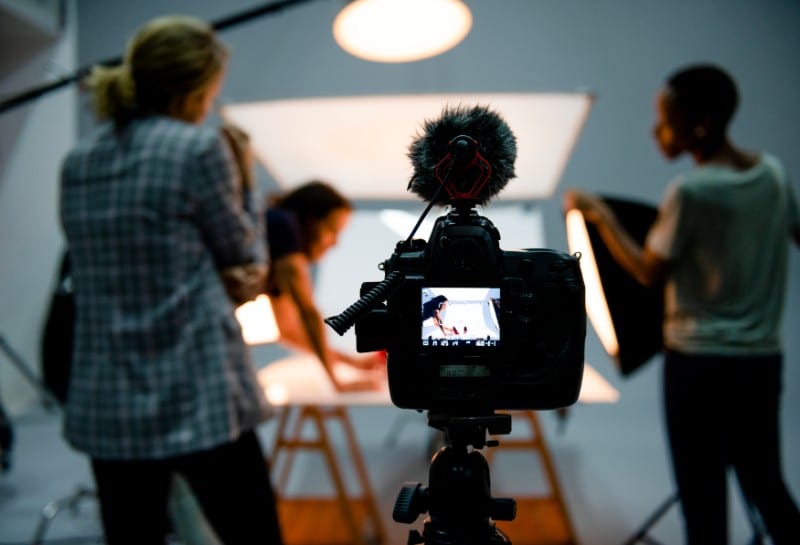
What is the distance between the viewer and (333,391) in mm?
1605

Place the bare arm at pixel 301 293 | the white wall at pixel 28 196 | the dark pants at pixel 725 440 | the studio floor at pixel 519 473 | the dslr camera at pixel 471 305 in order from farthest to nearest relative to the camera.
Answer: the white wall at pixel 28 196 → the studio floor at pixel 519 473 → the bare arm at pixel 301 293 → the dark pants at pixel 725 440 → the dslr camera at pixel 471 305

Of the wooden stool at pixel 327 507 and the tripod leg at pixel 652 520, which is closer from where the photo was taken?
the tripod leg at pixel 652 520

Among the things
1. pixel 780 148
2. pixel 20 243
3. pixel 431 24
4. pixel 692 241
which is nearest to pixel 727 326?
pixel 692 241

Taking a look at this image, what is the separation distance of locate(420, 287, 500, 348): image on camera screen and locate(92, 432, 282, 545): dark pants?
0.65 meters

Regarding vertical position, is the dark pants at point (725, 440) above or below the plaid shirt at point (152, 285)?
below

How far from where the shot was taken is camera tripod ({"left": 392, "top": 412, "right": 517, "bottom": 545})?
0.42 meters

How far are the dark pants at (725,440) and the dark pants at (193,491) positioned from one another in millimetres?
882

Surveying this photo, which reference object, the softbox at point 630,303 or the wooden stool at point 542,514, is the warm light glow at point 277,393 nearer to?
the wooden stool at point 542,514

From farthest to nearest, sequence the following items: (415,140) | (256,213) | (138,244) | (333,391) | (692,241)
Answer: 1. (333,391)
2. (692,241)
3. (256,213)
4. (138,244)
5. (415,140)

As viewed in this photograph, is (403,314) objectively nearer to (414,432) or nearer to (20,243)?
(414,432)

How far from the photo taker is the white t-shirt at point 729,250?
1136 mm

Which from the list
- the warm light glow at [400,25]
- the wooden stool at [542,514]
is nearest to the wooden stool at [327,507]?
the wooden stool at [542,514]

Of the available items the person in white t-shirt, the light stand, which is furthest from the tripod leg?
the person in white t-shirt

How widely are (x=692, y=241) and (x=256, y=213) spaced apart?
33.6 inches
